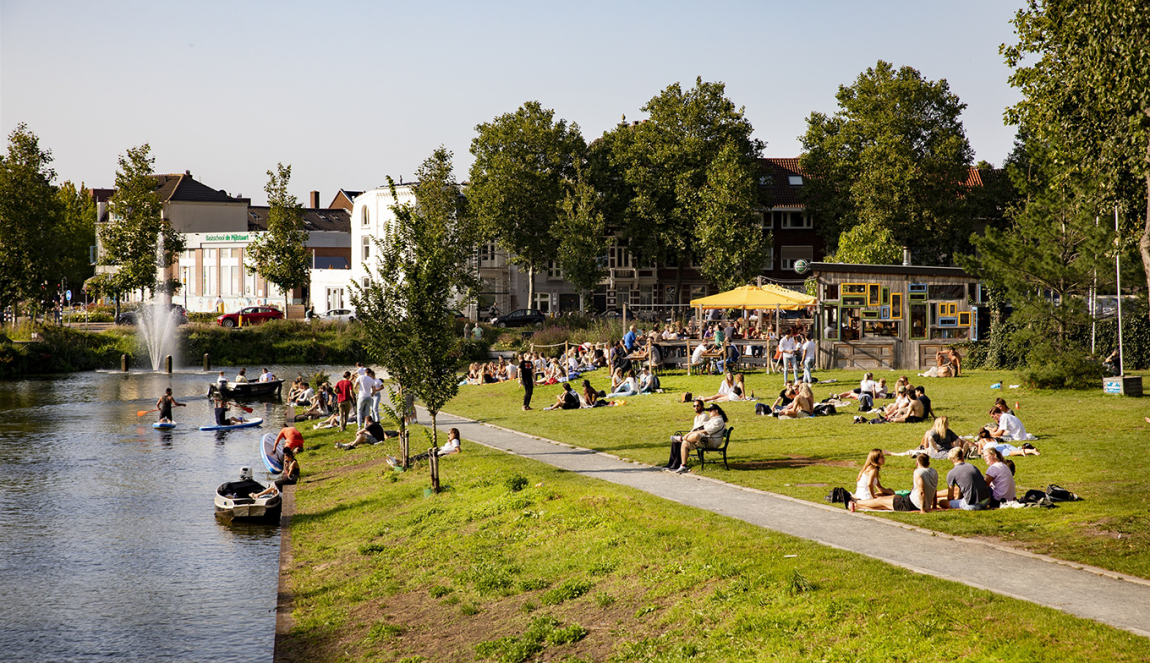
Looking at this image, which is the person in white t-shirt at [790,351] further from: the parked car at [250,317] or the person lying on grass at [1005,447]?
the parked car at [250,317]

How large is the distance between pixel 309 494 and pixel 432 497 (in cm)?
443

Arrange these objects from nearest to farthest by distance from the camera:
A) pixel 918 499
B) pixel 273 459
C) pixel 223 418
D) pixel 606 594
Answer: pixel 606 594, pixel 918 499, pixel 273 459, pixel 223 418

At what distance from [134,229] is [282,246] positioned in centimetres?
975

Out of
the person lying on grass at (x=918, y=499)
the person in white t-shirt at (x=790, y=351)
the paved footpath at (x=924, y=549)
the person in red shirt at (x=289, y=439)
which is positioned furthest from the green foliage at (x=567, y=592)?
the person in white t-shirt at (x=790, y=351)

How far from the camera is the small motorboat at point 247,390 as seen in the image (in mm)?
40094

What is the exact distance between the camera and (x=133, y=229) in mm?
66312

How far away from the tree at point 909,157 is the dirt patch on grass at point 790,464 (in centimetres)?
4392

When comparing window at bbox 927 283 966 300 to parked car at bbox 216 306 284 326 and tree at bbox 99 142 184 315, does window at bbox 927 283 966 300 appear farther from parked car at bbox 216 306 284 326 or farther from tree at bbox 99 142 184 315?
tree at bbox 99 142 184 315

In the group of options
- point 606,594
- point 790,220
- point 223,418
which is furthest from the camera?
point 790,220

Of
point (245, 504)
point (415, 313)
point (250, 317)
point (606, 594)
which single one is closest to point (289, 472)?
point (245, 504)

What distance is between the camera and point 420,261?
1766 centimetres

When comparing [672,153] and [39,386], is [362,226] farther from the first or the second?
[39,386]

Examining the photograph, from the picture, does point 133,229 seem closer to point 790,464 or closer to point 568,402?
point 568,402

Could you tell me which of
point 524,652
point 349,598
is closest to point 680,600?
point 524,652
